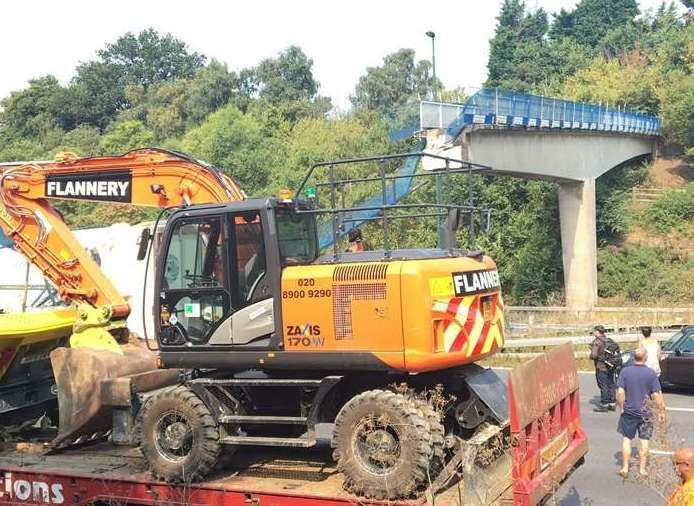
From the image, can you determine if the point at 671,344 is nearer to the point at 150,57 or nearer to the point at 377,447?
the point at 377,447

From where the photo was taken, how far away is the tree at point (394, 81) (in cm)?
7625

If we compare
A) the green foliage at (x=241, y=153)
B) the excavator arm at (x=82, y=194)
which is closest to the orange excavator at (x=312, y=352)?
the excavator arm at (x=82, y=194)

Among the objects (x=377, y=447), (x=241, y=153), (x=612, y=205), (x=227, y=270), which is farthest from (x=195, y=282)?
(x=241, y=153)

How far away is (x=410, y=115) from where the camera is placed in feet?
79.3

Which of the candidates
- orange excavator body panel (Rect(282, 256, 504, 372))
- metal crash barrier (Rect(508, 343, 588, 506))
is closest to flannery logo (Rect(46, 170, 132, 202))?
orange excavator body panel (Rect(282, 256, 504, 372))

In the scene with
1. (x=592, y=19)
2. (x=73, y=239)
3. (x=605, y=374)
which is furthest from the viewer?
(x=592, y=19)

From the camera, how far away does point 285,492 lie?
20.9ft

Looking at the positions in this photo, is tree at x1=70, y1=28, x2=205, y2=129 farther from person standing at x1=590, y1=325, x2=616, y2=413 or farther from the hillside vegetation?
person standing at x1=590, y1=325, x2=616, y2=413

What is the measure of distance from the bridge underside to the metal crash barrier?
16809mm

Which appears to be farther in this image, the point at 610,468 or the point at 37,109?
the point at 37,109

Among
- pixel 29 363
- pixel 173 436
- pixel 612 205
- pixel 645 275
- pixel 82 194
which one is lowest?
pixel 173 436

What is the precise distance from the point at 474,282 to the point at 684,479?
2353mm

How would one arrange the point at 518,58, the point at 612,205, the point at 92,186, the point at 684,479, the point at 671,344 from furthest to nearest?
1. the point at 518,58
2. the point at 612,205
3. the point at 671,344
4. the point at 92,186
5. the point at 684,479

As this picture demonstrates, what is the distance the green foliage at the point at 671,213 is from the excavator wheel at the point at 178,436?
106ft
